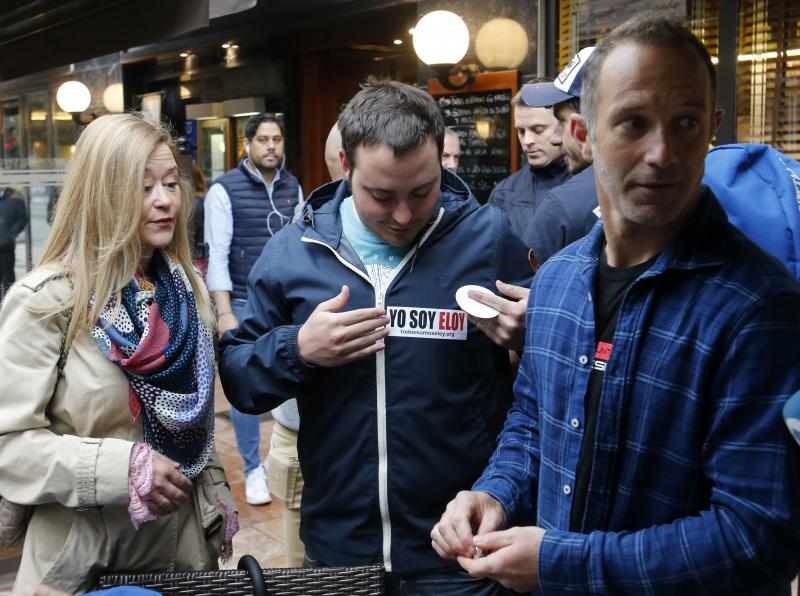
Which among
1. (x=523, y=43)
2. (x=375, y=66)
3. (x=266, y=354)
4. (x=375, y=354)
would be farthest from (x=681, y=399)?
Result: (x=375, y=66)

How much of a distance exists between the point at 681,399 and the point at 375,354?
2.87 ft

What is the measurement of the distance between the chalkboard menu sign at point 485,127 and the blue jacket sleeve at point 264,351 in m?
5.05

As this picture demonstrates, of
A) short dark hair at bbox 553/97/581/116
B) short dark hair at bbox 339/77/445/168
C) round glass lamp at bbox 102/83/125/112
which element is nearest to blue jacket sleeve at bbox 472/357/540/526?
short dark hair at bbox 339/77/445/168

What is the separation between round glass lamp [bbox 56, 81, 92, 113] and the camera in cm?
721

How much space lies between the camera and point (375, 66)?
33.9 feet

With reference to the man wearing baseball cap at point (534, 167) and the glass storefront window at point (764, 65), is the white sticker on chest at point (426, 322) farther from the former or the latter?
the glass storefront window at point (764, 65)

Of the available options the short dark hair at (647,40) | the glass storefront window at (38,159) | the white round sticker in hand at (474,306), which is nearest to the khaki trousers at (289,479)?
the white round sticker in hand at (474,306)

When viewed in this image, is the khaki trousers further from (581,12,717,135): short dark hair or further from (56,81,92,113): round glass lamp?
(56,81,92,113): round glass lamp

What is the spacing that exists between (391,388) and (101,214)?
875 mm

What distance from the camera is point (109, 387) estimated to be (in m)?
2.12

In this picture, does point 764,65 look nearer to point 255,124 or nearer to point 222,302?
point 255,124

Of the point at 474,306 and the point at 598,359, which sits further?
the point at 474,306

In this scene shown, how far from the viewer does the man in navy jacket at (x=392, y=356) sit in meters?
2.09

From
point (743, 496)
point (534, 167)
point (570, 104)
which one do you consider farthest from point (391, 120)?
point (534, 167)
